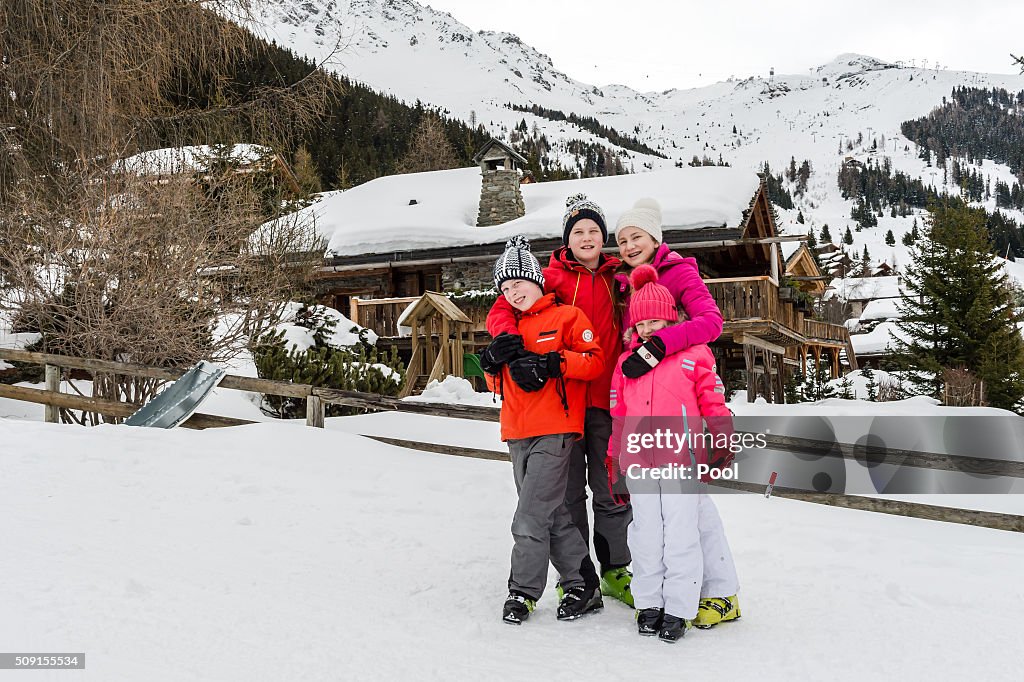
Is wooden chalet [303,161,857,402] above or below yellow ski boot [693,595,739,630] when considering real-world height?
above

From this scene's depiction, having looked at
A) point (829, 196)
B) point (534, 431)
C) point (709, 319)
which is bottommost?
point (534, 431)

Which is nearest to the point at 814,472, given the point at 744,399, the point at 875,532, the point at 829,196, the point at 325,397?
the point at 875,532

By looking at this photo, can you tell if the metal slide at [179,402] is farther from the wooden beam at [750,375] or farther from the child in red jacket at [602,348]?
the wooden beam at [750,375]

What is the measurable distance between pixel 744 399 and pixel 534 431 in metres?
14.2

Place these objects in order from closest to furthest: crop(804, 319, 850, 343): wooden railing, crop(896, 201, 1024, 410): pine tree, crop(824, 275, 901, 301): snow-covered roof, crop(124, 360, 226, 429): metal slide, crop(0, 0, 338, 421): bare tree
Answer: crop(0, 0, 338, 421): bare tree, crop(124, 360, 226, 429): metal slide, crop(896, 201, 1024, 410): pine tree, crop(804, 319, 850, 343): wooden railing, crop(824, 275, 901, 301): snow-covered roof

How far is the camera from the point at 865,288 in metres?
60.3

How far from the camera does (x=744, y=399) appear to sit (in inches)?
651

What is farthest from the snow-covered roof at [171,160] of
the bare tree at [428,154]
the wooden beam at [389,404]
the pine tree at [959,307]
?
the bare tree at [428,154]

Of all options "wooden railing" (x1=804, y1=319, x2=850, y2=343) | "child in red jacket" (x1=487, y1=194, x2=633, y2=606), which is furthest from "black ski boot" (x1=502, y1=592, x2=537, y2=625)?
"wooden railing" (x1=804, y1=319, x2=850, y2=343)

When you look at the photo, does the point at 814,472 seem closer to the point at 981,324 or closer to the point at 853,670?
the point at 853,670

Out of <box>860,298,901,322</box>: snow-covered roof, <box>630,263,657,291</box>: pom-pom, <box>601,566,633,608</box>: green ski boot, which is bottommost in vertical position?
<box>601,566,633,608</box>: green ski boot

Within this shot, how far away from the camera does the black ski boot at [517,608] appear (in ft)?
10.3

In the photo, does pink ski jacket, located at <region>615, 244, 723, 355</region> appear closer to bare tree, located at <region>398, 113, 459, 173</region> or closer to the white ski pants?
the white ski pants

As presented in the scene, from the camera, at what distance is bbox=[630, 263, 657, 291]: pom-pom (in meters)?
3.27
